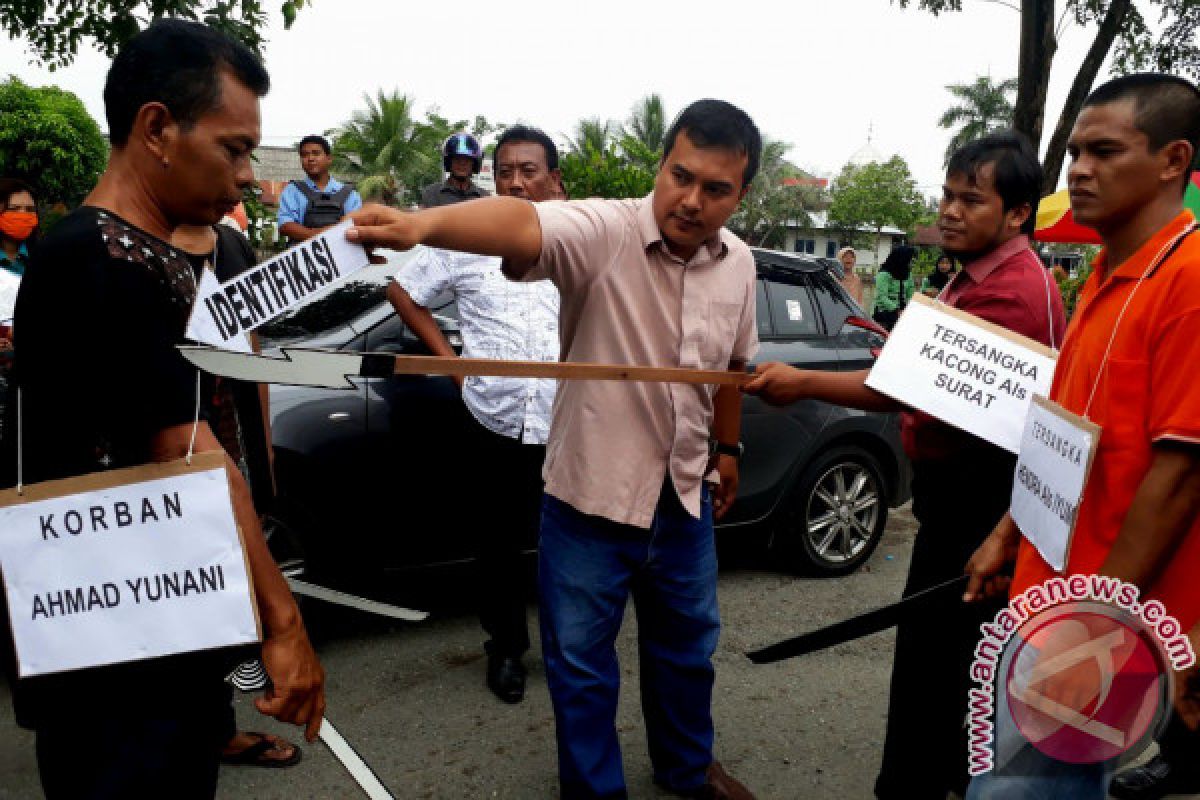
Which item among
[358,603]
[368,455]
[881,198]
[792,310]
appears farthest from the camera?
[881,198]

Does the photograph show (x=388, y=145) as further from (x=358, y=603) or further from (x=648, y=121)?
(x=358, y=603)

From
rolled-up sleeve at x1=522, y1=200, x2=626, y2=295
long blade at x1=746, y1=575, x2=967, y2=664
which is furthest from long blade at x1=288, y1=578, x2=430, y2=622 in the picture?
long blade at x1=746, y1=575, x2=967, y2=664

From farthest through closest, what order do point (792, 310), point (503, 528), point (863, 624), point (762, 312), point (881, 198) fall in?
point (881, 198), point (792, 310), point (762, 312), point (503, 528), point (863, 624)

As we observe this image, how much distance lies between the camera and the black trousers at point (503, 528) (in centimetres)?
327

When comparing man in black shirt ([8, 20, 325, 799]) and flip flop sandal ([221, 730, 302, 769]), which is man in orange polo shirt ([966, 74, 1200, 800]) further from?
flip flop sandal ([221, 730, 302, 769])

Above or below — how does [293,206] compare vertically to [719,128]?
below

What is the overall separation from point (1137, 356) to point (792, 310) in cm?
321

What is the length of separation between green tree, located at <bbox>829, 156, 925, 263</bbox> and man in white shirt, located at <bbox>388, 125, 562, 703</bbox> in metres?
51.3

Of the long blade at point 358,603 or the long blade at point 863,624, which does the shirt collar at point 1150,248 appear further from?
the long blade at point 358,603

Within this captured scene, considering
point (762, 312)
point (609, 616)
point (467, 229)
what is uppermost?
point (467, 229)

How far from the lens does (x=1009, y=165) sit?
2309 millimetres

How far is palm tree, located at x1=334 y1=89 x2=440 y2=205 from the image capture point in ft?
119

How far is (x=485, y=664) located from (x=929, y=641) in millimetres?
1842

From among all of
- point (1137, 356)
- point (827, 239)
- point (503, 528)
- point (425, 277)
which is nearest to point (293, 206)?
point (425, 277)
